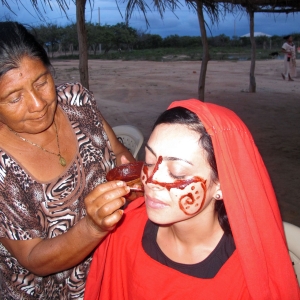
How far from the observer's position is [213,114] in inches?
48.1

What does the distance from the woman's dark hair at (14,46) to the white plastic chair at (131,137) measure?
61.4 inches

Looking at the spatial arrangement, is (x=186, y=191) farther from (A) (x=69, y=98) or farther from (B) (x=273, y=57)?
(B) (x=273, y=57)

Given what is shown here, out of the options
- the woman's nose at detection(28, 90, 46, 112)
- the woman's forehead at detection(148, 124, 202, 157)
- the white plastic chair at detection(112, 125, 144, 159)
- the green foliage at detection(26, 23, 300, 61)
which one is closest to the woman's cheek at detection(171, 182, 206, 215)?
the woman's forehead at detection(148, 124, 202, 157)

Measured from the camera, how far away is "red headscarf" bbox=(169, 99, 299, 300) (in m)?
1.12

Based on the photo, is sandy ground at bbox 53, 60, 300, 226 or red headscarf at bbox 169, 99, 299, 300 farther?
sandy ground at bbox 53, 60, 300, 226

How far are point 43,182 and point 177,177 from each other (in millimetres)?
639

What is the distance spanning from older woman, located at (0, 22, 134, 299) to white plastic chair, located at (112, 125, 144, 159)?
3.62 ft

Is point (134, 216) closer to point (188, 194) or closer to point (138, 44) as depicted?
point (188, 194)

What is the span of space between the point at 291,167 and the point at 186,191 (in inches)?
161

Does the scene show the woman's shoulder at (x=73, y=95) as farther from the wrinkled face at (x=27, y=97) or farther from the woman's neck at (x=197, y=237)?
the woman's neck at (x=197, y=237)

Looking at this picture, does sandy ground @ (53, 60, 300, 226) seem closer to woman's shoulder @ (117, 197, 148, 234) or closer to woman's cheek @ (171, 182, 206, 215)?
woman's shoulder @ (117, 197, 148, 234)

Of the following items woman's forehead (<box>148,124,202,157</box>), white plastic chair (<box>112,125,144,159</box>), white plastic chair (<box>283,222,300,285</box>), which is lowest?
white plastic chair (<box>283,222,300,285</box>)

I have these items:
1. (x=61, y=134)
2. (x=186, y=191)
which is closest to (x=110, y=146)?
(x=61, y=134)

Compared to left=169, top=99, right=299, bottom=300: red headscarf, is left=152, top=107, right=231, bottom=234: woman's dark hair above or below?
above
